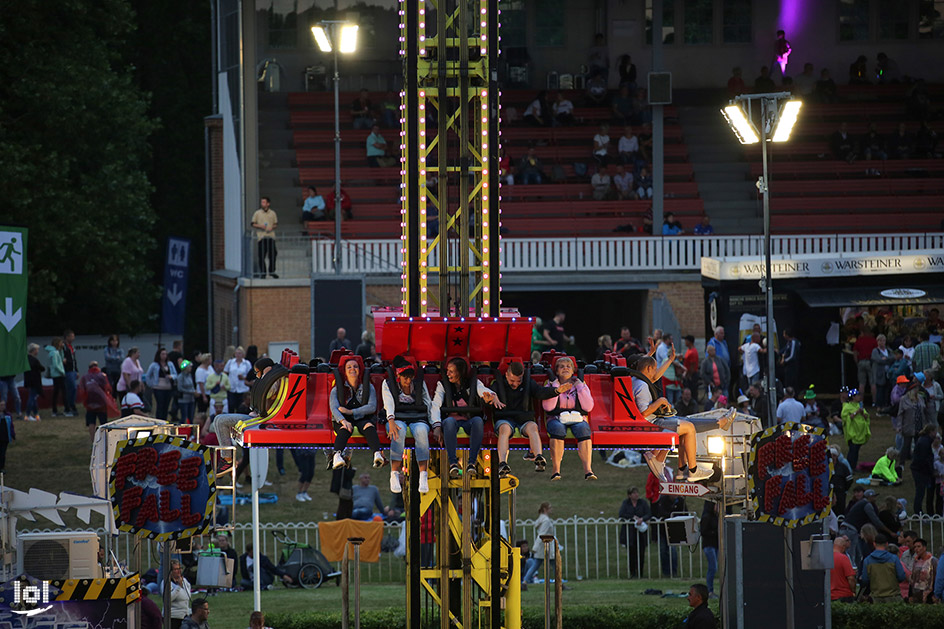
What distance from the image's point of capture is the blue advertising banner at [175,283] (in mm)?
36031

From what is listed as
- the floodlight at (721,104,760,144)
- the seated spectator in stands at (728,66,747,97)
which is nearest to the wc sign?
the floodlight at (721,104,760,144)

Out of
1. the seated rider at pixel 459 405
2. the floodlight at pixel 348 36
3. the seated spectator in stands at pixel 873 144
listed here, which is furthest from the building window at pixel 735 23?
the seated rider at pixel 459 405

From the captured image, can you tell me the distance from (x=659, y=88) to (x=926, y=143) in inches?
303

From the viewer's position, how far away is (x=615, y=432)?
544 inches

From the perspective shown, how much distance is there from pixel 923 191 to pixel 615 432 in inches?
1029

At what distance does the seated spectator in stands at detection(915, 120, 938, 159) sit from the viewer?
128 ft

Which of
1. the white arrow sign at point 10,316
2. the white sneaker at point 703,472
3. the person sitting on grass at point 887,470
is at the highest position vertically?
the white arrow sign at point 10,316

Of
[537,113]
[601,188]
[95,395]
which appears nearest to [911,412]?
[95,395]

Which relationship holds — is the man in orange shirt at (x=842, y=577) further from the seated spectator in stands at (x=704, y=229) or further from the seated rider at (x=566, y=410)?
the seated spectator in stands at (x=704, y=229)

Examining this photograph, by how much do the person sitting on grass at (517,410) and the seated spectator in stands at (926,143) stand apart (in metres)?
27.7

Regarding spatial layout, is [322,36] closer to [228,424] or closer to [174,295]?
[174,295]

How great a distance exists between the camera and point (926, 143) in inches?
1535

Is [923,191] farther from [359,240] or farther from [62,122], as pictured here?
[62,122]

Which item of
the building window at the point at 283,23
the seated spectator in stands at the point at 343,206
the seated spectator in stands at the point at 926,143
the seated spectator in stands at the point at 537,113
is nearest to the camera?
the seated spectator in stands at the point at 343,206
